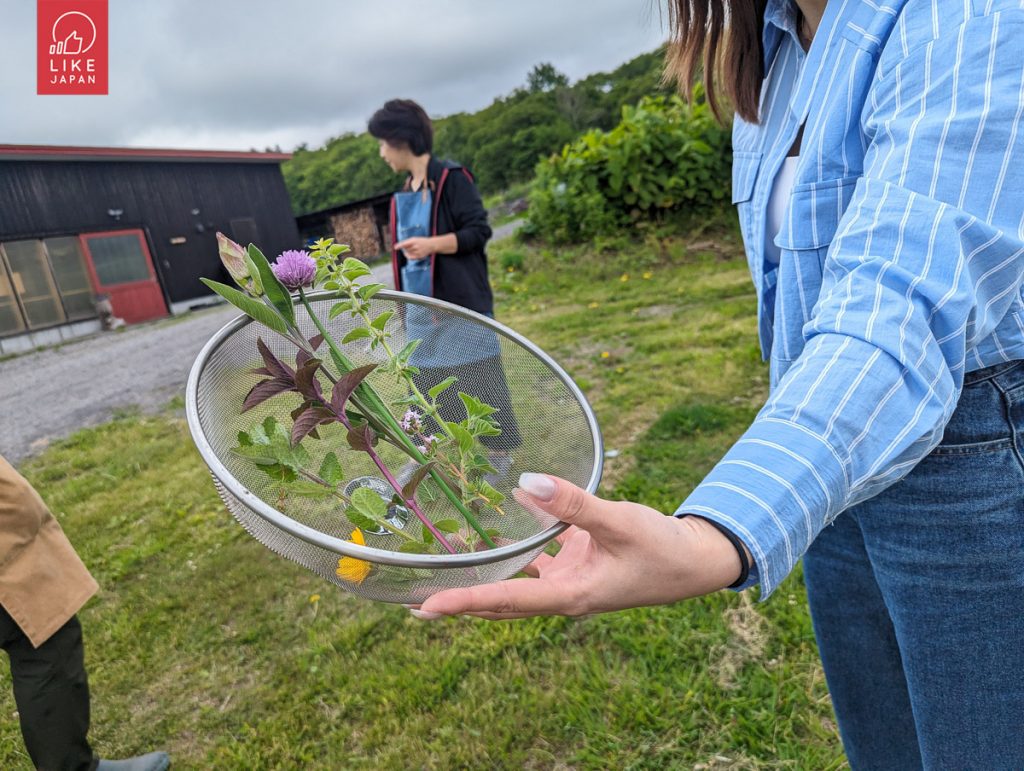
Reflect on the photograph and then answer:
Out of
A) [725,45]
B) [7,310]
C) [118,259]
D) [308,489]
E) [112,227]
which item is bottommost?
[308,489]

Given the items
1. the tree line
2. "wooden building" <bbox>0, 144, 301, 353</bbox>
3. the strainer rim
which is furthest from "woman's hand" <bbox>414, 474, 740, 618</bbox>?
the tree line

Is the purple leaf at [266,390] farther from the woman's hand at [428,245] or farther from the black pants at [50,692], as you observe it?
the woman's hand at [428,245]

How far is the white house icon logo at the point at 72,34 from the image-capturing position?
4270mm

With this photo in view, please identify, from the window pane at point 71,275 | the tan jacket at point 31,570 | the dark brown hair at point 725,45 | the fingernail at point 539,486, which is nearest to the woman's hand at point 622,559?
the fingernail at point 539,486

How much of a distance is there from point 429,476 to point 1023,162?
901mm

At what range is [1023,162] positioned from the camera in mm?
733

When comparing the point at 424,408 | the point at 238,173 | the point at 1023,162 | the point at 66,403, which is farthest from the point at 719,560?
the point at 238,173

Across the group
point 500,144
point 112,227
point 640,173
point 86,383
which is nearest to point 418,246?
point 86,383

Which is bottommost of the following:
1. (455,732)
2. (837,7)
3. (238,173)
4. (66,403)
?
(455,732)

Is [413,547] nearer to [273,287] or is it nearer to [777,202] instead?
[273,287]

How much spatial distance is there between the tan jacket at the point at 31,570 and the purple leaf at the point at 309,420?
4.67 feet

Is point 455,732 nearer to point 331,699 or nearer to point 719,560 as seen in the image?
point 331,699

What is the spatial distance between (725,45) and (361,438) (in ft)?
3.39

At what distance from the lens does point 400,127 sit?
11.6ft
